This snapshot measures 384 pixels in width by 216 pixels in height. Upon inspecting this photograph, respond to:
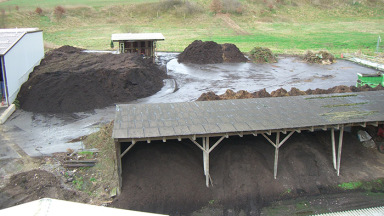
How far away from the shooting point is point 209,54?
3762 centimetres

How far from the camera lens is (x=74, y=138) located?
720 inches

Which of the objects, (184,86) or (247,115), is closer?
(247,115)

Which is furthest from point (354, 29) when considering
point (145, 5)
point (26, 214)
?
point (26, 214)

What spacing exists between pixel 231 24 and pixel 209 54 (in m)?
30.2

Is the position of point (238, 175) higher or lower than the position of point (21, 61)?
lower

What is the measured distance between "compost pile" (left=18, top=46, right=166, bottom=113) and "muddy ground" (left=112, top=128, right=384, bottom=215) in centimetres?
1013

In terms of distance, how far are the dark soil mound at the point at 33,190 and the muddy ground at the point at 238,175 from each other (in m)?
2.14

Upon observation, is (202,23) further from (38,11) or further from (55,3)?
(55,3)

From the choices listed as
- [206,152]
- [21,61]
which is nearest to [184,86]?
[21,61]

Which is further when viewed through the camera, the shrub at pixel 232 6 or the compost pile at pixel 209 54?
the shrub at pixel 232 6

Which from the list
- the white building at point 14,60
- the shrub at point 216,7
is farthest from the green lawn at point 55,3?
the white building at point 14,60

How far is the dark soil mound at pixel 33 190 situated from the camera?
13245mm

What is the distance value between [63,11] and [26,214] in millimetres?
63492

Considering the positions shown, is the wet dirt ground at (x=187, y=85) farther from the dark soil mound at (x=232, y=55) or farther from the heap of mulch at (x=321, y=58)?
the dark soil mound at (x=232, y=55)
